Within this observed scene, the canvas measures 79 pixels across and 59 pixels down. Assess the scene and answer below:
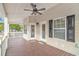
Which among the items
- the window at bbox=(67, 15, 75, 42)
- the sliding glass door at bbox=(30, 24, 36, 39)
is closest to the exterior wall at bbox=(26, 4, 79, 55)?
the window at bbox=(67, 15, 75, 42)

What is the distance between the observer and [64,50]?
7.86 metres

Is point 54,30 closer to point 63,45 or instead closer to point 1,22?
point 63,45

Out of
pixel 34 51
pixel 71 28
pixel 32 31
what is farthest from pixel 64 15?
pixel 32 31

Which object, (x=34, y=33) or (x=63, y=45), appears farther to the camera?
(x=34, y=33)

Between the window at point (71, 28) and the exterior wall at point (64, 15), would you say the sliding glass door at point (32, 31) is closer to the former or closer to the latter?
the exterior wall at point (64, 15)

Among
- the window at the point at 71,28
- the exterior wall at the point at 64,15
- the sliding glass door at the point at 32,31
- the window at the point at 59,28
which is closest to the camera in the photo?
the exterior wall at the point at 64,15

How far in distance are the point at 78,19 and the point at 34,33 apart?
9.61 m

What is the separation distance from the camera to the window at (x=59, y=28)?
830 cm

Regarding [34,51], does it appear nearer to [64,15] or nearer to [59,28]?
[59,28]

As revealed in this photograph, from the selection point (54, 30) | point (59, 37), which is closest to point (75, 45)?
point (59, 37)

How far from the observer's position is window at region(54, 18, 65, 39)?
8.30 metres

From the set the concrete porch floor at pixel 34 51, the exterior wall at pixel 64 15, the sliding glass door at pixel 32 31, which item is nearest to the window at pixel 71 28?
the exterior wall at pixel 64 15

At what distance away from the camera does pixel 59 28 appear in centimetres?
904

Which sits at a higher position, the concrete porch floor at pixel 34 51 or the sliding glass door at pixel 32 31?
the sliding glass door at pixel 32 31
